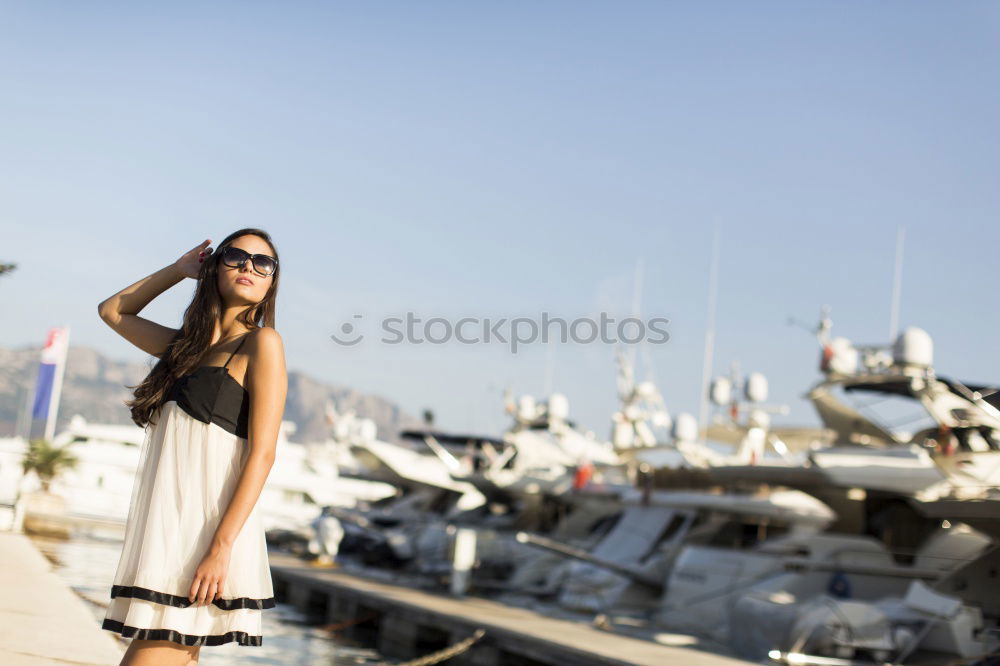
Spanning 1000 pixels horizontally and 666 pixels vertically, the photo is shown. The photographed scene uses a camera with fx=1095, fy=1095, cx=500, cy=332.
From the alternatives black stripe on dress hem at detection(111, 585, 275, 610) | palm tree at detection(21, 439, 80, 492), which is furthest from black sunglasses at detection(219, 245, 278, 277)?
palm tree at detection(21, 439, 80, 492)

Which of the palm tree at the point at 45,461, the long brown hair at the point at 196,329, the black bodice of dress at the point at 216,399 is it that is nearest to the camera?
the black bodice of dress at the point at 216,399

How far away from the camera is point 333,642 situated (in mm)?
21266

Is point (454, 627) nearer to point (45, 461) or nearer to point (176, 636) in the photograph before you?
point (176, 636)

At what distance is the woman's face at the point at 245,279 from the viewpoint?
3.72 metres

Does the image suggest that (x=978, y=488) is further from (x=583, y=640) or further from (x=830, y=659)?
(x=583, y=640)

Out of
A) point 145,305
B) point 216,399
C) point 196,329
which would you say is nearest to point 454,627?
point 145,305

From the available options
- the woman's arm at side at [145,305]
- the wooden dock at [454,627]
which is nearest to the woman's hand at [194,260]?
the woman's arm at side at [145,305]

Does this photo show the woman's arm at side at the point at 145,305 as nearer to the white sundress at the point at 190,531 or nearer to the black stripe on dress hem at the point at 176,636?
the white sundress at the point at 190,531

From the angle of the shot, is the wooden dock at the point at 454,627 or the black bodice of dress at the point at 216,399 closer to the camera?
the black bodice of dress at the point at 216,399

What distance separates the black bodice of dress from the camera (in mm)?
3496

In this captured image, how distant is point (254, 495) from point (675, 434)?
30577 mm

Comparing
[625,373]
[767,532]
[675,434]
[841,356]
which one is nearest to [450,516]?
[625,373]

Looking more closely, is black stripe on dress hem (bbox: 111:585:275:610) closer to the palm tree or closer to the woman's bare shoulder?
the woman's bare shoulder

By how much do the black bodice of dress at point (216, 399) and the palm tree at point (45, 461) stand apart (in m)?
29.8
